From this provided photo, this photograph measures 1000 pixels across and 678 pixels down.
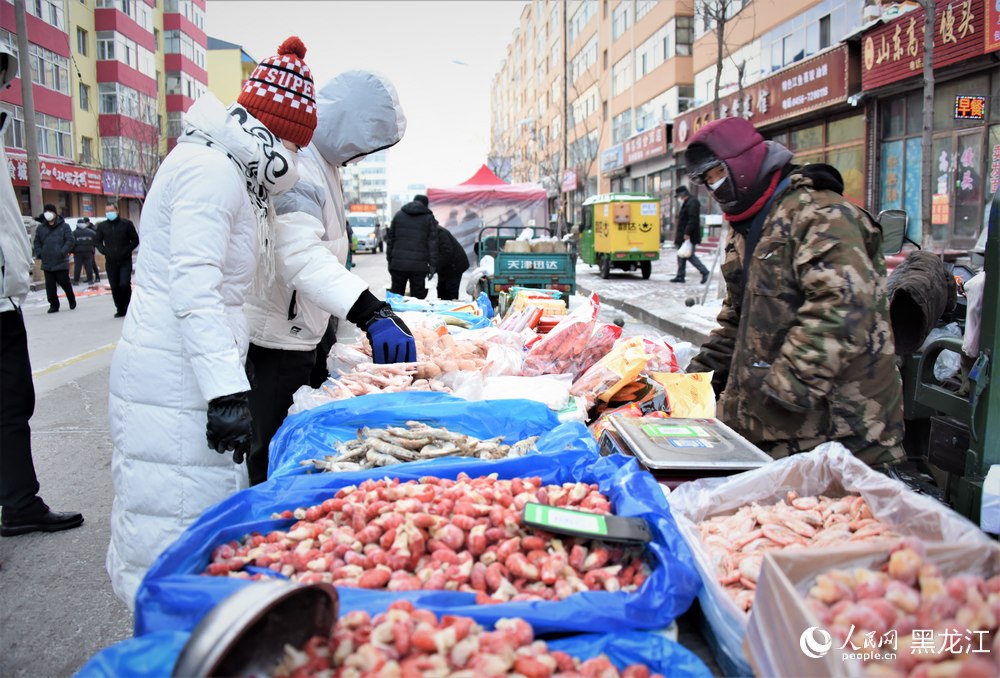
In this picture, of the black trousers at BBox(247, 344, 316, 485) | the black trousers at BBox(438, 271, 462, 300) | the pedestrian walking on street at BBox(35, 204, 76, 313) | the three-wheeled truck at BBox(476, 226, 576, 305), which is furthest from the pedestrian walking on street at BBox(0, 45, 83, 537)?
the pedestrian walking on street at BBox(35, 204, 76, 313)

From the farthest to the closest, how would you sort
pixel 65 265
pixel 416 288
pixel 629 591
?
1. pixel 65 265
2. pixel 416 288
3. pixel 629 591

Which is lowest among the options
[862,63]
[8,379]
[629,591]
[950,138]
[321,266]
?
[629,591]

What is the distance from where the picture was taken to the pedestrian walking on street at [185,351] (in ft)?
7.50


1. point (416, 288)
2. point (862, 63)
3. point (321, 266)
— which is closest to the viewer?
point (321, 266)

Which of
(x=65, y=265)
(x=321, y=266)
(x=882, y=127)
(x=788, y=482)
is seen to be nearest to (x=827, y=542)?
(x=788, y=482)

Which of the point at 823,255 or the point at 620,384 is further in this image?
the point at 620,384

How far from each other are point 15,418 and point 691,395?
3.53 meters

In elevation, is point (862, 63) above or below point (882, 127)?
above

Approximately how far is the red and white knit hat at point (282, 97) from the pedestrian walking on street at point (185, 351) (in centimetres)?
15

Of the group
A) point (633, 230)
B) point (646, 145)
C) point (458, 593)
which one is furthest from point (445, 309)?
point (646, 145)

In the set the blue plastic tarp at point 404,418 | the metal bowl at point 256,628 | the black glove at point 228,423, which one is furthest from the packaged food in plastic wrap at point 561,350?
the metal bowl at point 256,628

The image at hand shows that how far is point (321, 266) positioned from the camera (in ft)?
9.78

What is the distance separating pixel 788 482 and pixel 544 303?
401 cm

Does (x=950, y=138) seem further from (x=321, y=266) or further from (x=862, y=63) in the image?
(x=321, y=266)
